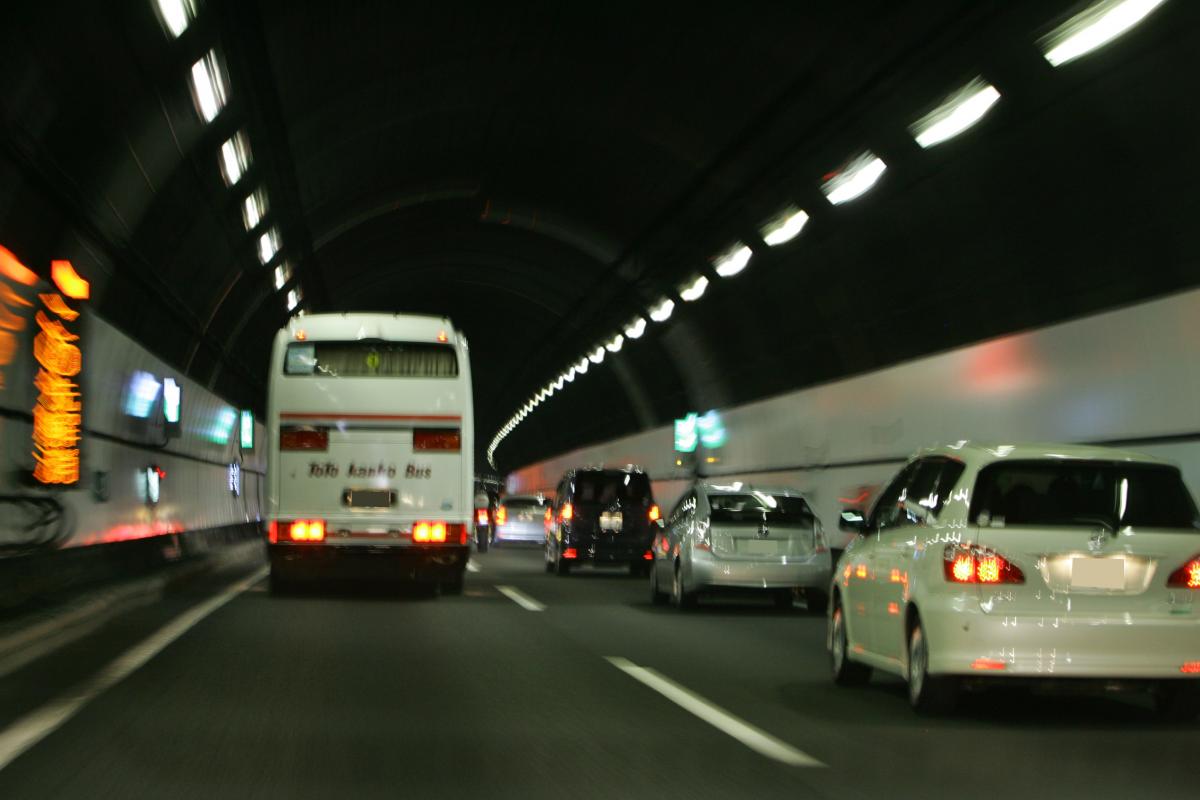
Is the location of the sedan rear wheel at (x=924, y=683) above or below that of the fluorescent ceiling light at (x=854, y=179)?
below

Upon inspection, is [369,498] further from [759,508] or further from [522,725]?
[522,725]

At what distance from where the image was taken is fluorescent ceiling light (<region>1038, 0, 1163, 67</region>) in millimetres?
14930

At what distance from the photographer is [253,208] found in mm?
28312

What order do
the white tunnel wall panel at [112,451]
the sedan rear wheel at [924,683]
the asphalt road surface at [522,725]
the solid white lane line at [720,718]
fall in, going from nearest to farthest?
the asphalt road surface at [522,725] < the solid white lane line at [720,718] < the sedan rear wheel at [924,683] < the white tunnel wall panel at [112,451]

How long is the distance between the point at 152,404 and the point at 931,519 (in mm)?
19646

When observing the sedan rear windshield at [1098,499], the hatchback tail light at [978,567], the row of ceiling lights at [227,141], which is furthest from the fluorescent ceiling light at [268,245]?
the hatchback tail light at [978,567]

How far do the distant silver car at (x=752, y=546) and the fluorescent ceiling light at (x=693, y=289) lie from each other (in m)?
14.3

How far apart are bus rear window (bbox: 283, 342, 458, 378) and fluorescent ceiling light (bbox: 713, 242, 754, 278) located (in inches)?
385

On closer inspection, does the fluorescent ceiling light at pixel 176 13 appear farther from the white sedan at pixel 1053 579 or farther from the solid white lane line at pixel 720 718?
the white sedan at pixel 1053 579

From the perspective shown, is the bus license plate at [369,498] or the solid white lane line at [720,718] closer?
the solid white lane line at [720,718]

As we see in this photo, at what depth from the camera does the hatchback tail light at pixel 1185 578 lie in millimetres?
9891

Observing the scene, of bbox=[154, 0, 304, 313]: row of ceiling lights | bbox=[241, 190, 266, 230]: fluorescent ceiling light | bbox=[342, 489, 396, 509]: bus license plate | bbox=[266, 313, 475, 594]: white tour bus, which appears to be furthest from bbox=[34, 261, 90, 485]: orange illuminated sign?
bbox=[241, 190, 266, 230]: fluorescent ceiling light

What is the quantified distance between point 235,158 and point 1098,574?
17.0 metres

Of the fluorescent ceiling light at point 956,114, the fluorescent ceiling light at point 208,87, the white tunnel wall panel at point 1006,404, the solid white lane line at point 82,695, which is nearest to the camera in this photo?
the solid white lane line at point 82,695
